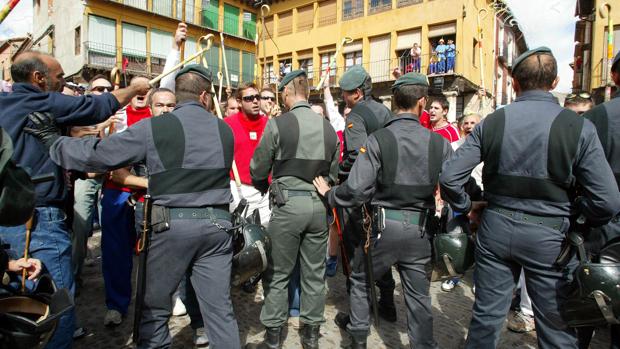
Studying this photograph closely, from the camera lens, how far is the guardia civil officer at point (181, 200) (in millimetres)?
2395

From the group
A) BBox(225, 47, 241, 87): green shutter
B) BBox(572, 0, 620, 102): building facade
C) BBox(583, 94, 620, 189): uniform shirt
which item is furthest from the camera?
BBox(225, 47, 241, 87): green shutter

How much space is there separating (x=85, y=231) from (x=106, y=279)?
791 millimetres

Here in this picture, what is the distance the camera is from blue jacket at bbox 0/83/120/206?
2.30m

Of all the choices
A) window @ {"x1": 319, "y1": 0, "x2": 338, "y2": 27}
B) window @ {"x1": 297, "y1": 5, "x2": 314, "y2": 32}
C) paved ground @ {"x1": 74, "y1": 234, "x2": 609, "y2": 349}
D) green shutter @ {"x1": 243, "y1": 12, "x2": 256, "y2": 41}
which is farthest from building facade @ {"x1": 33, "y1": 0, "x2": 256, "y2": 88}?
paved ground @ {"x1": 74, "y1": 234, "x2": 609, "y2": 349}

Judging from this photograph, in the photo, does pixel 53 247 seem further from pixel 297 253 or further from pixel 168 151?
pixel 297 253

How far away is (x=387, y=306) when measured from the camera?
12.8 feet

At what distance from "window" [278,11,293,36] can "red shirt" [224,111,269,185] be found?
87.4 feet

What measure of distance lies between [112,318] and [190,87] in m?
2.29

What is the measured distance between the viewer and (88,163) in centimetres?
231

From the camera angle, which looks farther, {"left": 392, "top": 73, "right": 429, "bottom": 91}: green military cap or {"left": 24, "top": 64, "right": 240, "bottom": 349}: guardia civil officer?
{"left": 392, "top": 73, "right": 429, "bottom": 91}: green military cap

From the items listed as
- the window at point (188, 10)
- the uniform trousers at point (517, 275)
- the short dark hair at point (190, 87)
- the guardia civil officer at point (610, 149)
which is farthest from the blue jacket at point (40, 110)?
the window at point (188, 10)

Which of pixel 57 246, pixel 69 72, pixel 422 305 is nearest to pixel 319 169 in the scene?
pixel 422 305

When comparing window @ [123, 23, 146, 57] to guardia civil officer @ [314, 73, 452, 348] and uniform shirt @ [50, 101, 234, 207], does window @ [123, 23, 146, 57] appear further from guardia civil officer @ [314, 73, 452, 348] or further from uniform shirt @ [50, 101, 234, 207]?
guardia civil officer @ [314, 73, 452, 348]

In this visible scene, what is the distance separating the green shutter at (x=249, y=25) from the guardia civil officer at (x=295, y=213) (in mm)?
31113
